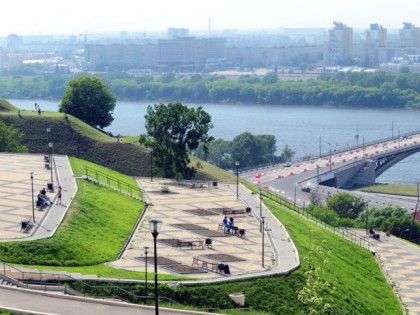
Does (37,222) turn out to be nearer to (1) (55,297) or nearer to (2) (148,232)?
(2) (148,232)

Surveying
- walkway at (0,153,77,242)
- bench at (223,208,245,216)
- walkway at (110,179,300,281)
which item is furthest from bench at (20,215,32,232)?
bench at (223,208,245,216)

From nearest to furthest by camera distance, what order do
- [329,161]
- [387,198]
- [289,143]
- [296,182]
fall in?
1. [387,198]
2. [296,182]
3. [329,161]
4. [289,143]

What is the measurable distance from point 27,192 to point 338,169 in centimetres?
5960

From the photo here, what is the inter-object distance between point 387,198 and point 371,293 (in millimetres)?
44997

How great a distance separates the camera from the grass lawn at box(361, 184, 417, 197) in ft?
278

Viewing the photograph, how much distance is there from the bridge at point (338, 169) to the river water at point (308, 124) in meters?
2.19

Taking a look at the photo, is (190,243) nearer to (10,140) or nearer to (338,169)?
(10,140)

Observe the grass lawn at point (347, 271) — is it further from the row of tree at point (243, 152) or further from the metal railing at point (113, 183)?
the row of tree at point (243, 152)

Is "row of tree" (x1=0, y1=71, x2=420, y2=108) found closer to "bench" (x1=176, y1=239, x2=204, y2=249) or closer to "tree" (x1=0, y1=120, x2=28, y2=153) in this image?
"tree" (x1=0, y1=120, x2=28, y2=153)

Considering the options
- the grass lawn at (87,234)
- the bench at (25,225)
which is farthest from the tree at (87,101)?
the bench at (25,225)

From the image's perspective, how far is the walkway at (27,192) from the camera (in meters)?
31.8

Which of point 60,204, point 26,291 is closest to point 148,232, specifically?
point 60,204

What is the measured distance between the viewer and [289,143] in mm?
117562

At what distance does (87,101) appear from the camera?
6831 cm
